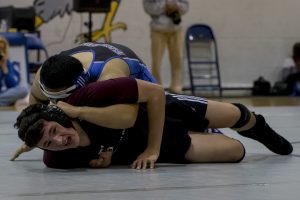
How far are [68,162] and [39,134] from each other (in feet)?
1.12

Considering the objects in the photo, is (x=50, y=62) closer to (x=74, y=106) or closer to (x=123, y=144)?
(x=74, y=106)

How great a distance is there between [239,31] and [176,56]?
77.5 inches

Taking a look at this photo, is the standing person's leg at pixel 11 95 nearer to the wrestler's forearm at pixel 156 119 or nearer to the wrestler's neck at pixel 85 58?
the wrestler's neck at pixel 85 58

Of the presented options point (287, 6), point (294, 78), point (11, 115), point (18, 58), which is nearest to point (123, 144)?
point (11, 115)

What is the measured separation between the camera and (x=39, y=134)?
2.56m

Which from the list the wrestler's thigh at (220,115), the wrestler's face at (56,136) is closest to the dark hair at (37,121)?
the wrestler's face at (56,136)

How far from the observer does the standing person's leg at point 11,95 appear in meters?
7.94

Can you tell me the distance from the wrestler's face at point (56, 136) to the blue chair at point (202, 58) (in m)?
8.26

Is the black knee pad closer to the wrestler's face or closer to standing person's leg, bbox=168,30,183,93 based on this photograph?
the wrestler's face

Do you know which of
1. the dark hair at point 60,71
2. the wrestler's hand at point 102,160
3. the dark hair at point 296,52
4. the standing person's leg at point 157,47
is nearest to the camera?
the dark hair at point 60,71

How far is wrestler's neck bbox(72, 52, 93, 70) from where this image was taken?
2875 mm

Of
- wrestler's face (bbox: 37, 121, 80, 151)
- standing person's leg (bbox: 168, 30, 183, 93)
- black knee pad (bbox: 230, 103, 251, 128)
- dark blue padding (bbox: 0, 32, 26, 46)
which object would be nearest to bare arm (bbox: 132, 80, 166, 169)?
wrestler's face (bbox: 37, 121, 80, 151)

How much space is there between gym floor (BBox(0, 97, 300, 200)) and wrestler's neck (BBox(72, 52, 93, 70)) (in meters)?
0.46

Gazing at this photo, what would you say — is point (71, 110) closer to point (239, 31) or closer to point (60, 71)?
point (60, 71)
